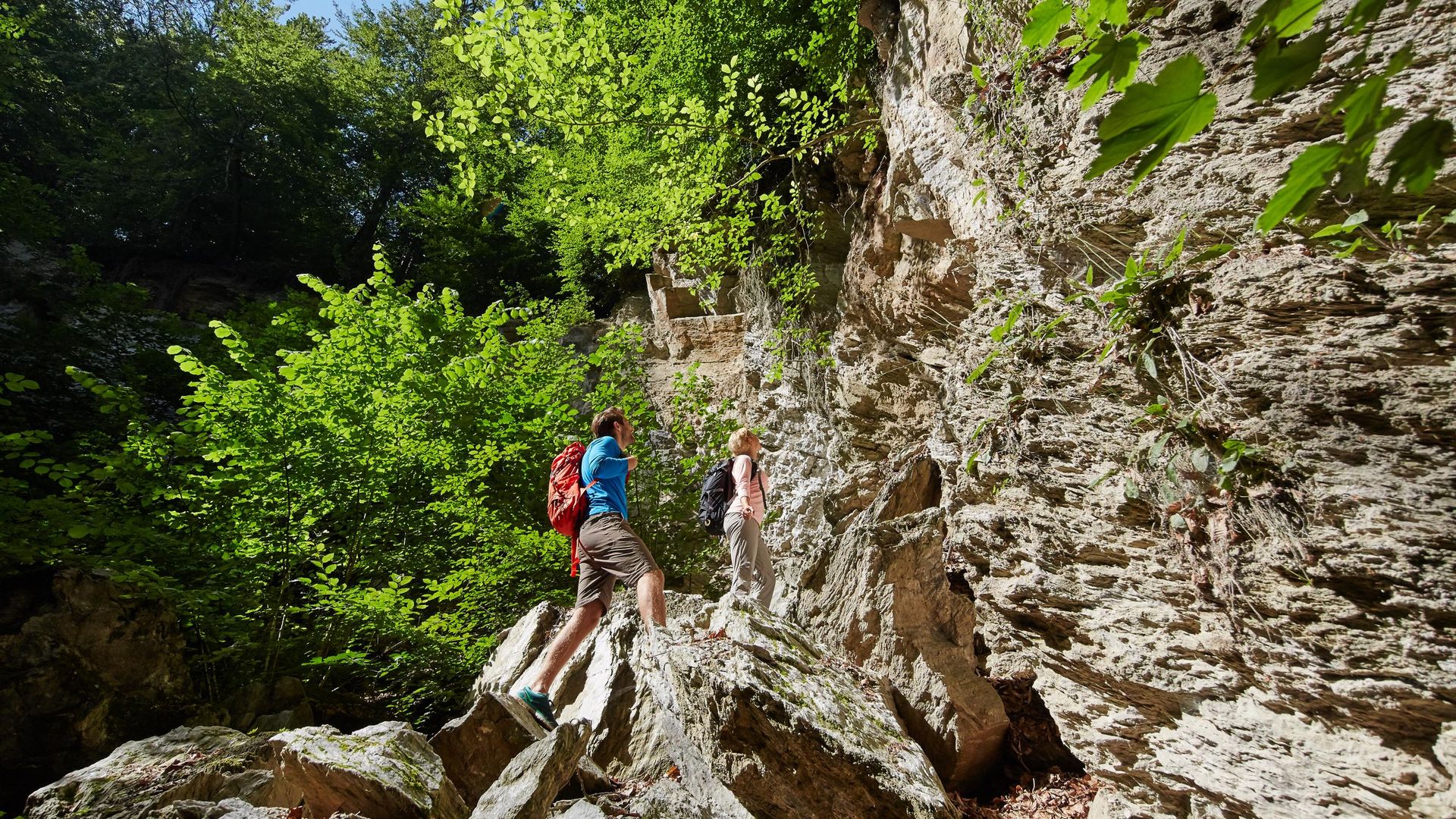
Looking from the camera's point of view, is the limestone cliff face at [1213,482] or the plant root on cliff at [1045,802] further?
the plant root on cliff at [1045,802]

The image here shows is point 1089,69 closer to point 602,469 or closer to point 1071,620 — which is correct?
point 1071,620

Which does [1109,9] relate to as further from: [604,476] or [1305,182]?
[604,476]

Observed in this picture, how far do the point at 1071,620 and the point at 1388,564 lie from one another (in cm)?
111

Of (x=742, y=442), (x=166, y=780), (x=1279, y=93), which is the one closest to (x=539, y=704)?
(x=166, y=780)

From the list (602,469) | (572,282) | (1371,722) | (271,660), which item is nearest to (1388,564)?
(1371,722)

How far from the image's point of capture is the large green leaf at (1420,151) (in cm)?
79

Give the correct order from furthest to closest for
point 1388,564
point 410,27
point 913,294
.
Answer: point 410,27 → point 913,294 → point 1388,564

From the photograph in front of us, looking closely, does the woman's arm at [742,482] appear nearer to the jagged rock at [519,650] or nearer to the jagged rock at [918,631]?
the jagged rock at [918,631]

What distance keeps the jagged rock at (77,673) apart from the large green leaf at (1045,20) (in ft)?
21.5

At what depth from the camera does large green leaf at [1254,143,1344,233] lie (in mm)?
861

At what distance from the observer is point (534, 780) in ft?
9.86

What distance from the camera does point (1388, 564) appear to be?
180cm

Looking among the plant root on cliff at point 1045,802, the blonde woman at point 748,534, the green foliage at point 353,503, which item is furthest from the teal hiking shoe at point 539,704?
the plant root on cliff at point 1045,802

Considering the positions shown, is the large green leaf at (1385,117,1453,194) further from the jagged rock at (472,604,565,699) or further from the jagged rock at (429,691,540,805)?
the jagged rock at (472,604,565,699)
